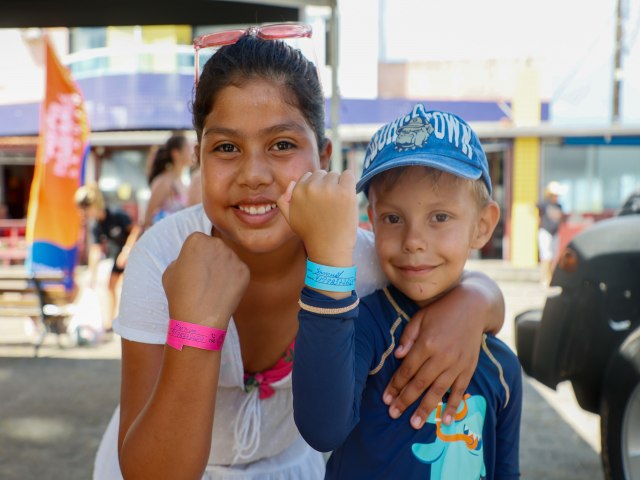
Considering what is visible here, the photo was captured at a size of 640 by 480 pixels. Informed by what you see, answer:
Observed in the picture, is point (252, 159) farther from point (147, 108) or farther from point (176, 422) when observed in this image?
point (147, 108)

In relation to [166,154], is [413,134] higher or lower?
lower

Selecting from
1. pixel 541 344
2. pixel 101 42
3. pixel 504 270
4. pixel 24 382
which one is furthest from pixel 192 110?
pixel 101 42

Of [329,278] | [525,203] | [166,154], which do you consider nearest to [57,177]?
[166,154]

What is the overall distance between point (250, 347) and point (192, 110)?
621mm

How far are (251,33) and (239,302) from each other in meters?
0.65

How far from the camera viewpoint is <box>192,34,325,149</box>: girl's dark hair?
4.45 feet

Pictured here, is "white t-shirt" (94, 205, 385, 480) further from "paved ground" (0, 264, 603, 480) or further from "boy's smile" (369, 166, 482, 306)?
"paved ground" (0, 264, 603, 480)

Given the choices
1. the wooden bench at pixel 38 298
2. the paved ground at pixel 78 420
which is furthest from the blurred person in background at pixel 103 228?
the paved ground at pixel 78 420

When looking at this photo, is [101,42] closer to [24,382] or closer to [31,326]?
[31,326]

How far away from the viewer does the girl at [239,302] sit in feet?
3.94

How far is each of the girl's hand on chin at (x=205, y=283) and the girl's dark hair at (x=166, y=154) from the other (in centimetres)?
411

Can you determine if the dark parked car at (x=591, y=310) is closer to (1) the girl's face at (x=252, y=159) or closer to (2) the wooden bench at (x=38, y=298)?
(1) the girl's face at (x=252, y=159)

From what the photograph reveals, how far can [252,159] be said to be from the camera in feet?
4.33

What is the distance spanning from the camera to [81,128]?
6.52m
